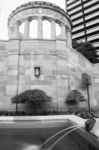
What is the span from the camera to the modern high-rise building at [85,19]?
178 ft

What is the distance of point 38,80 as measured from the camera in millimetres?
13281

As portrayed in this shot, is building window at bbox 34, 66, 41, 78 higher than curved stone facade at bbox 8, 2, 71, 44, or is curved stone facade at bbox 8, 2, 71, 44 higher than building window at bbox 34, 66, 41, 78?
curved stone facade at bbox 8, 2, 71, 44

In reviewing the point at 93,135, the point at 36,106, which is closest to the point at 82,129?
the point at 93,135

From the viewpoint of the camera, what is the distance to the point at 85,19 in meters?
57.5

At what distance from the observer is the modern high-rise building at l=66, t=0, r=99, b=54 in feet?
178

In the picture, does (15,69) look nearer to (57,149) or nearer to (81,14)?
(57,149)

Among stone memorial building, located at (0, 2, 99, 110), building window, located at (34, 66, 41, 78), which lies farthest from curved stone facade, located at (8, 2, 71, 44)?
building window, located at (34, 66, 41, 78)

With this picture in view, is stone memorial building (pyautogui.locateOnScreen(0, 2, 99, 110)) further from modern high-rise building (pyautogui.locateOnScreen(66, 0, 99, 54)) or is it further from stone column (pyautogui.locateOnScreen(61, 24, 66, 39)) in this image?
modern high-rise building (pyautogui.locateOnScreen(66, 0, 99, 54))

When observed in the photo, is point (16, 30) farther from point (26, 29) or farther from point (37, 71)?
point (37, 71)

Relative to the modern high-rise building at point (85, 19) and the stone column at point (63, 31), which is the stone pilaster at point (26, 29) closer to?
the stone column at point (63, 31)

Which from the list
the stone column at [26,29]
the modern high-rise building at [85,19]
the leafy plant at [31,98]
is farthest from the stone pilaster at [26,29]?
the modern high-rise building at [85,19]

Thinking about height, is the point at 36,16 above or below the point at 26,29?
above

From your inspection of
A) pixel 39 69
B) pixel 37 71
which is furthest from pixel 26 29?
pixel 37 71

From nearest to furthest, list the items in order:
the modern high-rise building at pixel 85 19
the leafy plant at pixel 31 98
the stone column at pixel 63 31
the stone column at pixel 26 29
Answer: the leafy plant at pixel 31 98 → the stone column at pixel 26 29 → the stone column at pixel 63 31 → the modern high-rise building at pixel 85 19
